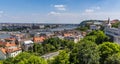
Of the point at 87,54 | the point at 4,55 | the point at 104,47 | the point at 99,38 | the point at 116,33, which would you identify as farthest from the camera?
the point at 116,33

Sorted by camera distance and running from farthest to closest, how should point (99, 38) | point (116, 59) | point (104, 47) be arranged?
point (99, 38) → point (104, 47) → point (116, 59)

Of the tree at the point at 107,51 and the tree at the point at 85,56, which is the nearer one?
the tree at the point at 85,56

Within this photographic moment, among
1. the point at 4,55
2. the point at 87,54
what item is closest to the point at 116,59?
the point at 87,54

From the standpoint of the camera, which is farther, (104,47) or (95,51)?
(104,47)

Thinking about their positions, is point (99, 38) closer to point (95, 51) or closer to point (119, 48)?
point (119, 48)

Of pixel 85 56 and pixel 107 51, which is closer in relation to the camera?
pixel 85 56

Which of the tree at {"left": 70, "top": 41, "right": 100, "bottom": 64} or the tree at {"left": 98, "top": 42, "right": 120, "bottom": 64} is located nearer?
the tree at {"left": 70, "top": 41, "right": 100, "bottom": 64}

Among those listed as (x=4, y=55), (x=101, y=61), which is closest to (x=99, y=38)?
(x=4, y=55)

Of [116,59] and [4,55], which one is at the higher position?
[116,59]

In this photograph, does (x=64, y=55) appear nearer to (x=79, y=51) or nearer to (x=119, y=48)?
(x=79, y=51)
